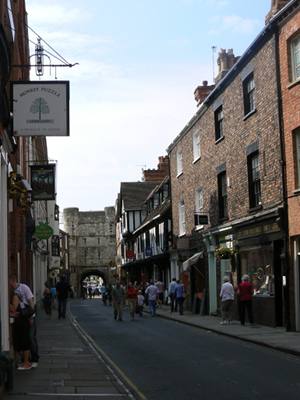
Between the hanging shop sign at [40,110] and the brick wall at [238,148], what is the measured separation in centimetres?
857

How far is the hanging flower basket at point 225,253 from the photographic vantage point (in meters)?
24.7

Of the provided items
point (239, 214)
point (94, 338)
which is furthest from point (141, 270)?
point (94, 338)

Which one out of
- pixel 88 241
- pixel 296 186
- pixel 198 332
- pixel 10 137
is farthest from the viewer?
pixel 88 241

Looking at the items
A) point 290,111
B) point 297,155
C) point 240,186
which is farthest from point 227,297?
point 290,111

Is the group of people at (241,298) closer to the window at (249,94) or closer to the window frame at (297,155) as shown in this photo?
the window frame at (297,155)

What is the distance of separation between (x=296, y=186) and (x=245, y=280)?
4266 millimetres

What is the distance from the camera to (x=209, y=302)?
29.1m

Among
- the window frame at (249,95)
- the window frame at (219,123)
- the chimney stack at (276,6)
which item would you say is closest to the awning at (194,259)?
the window frame at (219,123)

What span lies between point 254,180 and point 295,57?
15.6 ft

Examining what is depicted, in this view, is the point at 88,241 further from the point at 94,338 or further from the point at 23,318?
the point at 23,318

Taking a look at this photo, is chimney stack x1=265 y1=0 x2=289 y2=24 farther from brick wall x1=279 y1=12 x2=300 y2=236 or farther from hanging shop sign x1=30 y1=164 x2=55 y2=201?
hanging shop sign x1=30 y1=164 x2=55 y2=201

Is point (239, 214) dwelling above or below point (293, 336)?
above

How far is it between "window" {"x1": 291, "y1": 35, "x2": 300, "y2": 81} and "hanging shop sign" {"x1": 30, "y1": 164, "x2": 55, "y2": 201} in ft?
28.5

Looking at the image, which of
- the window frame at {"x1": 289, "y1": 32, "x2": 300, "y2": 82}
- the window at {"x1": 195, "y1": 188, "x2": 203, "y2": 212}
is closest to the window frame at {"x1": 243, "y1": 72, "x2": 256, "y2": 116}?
the window frame at {"x1": 289, "y1": 32, "x2": 300, "y2": 82}
